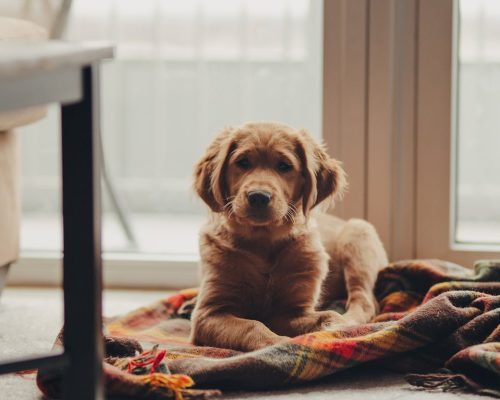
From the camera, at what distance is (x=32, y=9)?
308cm

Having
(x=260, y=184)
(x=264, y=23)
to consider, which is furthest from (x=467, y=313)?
(x=264, y=23)

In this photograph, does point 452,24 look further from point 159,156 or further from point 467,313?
point 159,156

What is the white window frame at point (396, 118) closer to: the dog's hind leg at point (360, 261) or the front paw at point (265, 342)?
the dog's hind leg at point (360, 261)

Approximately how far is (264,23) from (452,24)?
953mm

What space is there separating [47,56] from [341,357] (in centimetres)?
106

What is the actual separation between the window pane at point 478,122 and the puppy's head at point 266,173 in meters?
0.76

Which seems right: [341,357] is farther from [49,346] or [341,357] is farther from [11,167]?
[11,167]

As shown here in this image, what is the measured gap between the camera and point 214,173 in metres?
2.28

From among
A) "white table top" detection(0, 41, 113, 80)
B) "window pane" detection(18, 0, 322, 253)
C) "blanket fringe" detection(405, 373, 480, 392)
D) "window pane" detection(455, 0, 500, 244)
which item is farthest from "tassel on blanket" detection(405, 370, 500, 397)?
"window pane" detection(18, 0, 322, 253)

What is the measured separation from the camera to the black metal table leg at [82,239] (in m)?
1.17

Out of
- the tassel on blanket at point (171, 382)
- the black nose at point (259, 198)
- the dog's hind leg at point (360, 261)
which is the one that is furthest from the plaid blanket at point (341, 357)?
the black nose at point (259, 198)

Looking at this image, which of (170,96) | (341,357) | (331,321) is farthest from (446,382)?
(170,96)

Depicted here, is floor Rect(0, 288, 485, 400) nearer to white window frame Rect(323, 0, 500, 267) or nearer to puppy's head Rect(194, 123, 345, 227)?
puppy's head Rect(194, 123, 345, 227)

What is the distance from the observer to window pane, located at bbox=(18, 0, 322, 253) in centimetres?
354
